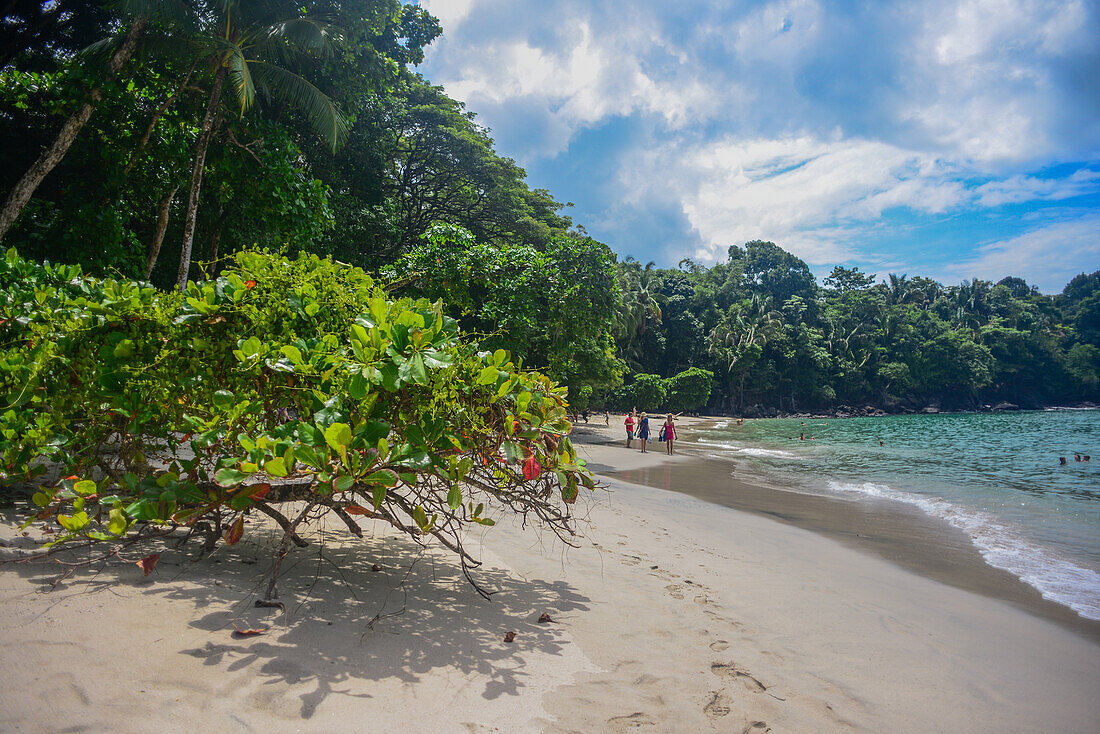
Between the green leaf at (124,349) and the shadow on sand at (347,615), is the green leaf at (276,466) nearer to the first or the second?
the shadow on sand at (347,615)

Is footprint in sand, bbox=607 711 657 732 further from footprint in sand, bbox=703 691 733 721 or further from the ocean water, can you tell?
the ocean water

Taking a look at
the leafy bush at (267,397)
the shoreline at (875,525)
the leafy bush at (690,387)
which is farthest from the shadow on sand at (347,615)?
the leafy bush at (690,387)

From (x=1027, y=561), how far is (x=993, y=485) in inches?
333

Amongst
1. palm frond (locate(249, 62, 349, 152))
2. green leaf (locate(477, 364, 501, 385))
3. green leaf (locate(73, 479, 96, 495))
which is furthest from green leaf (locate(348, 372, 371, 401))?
palm frond (locate(249, 62, 349, 152))

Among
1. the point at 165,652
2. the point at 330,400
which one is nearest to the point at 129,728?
the point at 165,652

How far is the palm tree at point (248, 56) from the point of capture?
9.56 m

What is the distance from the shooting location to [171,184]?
10.5 metres

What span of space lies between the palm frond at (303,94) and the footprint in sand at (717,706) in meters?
11.8

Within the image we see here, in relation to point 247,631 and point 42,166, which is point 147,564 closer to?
point 247,631

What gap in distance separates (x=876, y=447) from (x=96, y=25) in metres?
29.5

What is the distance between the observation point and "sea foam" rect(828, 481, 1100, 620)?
551cm

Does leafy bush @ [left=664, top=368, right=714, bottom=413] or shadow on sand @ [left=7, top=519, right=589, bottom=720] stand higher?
leafy bush @ [left=664, top=368, right=714, bottom=413]

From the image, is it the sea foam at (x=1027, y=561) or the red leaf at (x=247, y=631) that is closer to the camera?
the red leaf at (x=247, y=631)

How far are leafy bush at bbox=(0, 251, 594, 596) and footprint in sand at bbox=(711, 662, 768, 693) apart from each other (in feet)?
4.16
